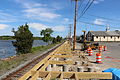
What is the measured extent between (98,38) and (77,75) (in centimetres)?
6487

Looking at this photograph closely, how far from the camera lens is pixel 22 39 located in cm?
2348

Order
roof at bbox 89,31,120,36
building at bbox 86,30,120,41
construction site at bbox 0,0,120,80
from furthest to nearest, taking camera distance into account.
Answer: roof at bbox 89,31,120,36 < building at bbox 86,30,120,41 < construction site at bbox 0,0,120,80

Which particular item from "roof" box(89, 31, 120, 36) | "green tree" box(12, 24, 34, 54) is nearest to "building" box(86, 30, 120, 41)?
"roof" box(89, 31, 120, 36)

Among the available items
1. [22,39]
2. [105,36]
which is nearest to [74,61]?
[22,39]

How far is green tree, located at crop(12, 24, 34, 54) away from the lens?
23422 millimetres

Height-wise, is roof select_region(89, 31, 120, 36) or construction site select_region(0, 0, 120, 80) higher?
roof select_region(89, 31, 120, 36)

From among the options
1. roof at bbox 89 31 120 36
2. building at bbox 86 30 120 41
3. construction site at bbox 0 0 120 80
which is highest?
roof at bbox 89 31 120 36

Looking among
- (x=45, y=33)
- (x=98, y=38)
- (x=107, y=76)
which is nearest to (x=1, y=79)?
(x=107, y=76)

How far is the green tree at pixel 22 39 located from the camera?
76.8 feet

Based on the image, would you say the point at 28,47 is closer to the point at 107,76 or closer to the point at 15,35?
the point at 15,35

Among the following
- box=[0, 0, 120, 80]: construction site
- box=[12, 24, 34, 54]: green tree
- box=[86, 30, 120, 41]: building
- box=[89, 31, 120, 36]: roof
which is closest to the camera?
box=[0, 0, 120, 80]: construction site

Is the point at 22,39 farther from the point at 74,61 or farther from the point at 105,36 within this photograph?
the point at 105,36

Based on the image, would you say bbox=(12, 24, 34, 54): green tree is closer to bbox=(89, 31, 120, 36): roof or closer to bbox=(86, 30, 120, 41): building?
bbox=(86, 30, 120, 41): building

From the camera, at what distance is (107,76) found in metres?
4.58
